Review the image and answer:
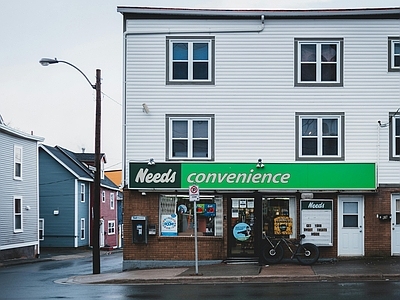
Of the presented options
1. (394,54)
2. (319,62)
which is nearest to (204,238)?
(319,62)

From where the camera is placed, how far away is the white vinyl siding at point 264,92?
929 inches

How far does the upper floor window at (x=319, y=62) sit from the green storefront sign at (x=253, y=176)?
309cm

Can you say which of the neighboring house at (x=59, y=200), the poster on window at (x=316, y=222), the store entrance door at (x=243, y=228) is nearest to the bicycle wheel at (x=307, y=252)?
the poster on window at (x=316, y=222)

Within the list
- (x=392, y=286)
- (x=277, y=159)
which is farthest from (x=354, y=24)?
(x=392, y=286)

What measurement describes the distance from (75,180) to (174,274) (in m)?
29.6

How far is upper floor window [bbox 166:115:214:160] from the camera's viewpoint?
23766 millimetres

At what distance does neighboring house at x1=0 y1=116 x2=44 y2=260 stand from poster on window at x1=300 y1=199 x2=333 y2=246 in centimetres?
1750

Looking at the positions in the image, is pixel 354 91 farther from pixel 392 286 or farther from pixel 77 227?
pixel 77 227

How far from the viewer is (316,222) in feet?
76.9

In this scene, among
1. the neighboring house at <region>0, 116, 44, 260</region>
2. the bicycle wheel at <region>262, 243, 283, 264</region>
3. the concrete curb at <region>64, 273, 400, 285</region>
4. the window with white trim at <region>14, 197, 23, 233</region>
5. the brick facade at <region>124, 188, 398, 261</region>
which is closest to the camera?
the concrete curb at <region>64, 273, 400, 285</region>

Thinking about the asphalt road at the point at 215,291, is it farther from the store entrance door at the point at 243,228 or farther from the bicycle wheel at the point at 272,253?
the store entrance door at the point at 243,228

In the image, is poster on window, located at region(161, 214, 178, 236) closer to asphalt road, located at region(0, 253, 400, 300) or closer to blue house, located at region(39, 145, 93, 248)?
asphalt road, located at region(0, 253, 400, 300)

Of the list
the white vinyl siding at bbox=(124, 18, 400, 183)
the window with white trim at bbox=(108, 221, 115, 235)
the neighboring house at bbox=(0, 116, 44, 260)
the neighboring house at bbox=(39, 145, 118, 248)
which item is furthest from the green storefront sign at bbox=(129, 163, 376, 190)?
the window with white trim at bbox=(108, 221, 115, 235)

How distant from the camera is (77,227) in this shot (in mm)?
49281
